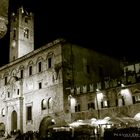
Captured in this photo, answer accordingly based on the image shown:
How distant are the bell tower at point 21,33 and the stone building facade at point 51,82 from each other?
538cm

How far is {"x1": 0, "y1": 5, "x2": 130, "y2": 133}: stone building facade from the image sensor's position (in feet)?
102

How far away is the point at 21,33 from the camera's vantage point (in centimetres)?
4716

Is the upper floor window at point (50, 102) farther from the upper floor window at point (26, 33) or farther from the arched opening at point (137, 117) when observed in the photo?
the upper floor window at point (26, 33)

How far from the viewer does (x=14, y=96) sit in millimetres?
39188

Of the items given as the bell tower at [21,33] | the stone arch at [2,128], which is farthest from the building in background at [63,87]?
the bell tower at [21,33]

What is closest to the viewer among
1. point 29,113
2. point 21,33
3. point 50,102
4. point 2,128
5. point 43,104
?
point 50,102

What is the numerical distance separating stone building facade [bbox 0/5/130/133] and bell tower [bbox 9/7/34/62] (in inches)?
212

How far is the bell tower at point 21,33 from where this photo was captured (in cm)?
4656

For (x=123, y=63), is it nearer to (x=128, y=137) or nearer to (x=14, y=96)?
(x=14, y=96)

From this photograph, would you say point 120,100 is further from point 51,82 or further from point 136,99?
point 51,82

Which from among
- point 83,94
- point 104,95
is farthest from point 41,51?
point 104,95

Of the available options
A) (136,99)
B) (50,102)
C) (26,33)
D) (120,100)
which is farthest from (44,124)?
(26,33)

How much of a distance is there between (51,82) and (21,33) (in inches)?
697

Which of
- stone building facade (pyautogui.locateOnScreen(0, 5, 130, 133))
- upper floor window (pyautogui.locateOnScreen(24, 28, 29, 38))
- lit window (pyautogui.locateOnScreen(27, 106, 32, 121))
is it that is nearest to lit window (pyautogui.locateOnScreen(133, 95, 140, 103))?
stone building facade (pyautogui.locateOnScreen(0, 5, 130, 133))
